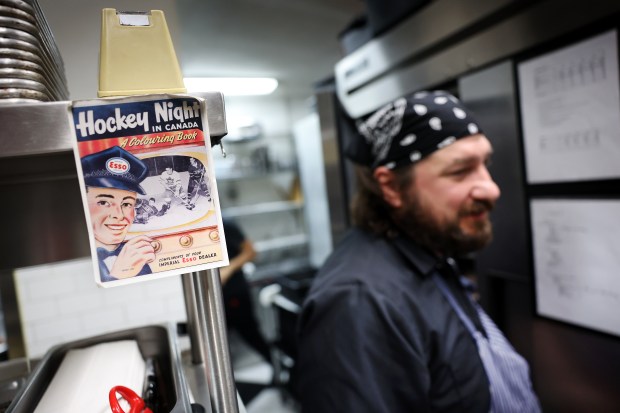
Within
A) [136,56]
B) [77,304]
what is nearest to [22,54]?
[136,56]

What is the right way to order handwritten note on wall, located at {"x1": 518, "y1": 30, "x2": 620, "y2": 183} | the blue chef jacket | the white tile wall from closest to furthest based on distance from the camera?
1. the blue chef jacket
2. handwritten note on wall, located at {"x1": 518, "y1": 30, "x2": 620, "y2": 183}
3. the white tile wall

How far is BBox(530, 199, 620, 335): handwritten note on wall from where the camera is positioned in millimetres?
1100

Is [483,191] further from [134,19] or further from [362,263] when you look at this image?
[134,19]

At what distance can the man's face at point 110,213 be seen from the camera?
38 cm

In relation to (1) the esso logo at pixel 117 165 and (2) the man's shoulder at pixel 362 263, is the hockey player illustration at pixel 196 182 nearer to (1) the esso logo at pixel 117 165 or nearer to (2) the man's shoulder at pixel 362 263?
(1) the esso logo at pixel 117 165

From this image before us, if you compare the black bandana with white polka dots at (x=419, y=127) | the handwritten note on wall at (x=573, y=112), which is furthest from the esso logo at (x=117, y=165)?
the handwritten note on wall at (x=573, y=112)

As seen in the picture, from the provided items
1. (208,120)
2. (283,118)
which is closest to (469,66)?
(208,120)

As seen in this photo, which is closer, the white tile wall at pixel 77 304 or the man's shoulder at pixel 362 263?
the man's shoulder at pixel 362 263

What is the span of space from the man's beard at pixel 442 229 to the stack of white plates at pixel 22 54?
102 centimetres

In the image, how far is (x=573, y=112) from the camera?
1.15 m

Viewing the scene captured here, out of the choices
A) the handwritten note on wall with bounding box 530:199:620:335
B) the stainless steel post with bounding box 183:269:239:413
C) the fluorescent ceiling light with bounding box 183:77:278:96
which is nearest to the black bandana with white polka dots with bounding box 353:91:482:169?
the handwritten note on wall with bounding box 530:199:620:335

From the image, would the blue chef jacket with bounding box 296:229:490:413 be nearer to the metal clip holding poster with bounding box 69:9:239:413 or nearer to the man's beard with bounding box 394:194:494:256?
the man's beard with bounding box 394:194:494:256

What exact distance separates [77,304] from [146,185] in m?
1.70

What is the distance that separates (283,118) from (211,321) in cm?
552
